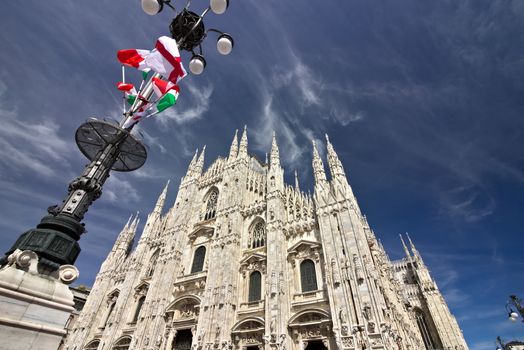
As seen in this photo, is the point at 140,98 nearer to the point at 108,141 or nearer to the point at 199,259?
the point at 108,141

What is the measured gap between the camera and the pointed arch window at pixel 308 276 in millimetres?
18766

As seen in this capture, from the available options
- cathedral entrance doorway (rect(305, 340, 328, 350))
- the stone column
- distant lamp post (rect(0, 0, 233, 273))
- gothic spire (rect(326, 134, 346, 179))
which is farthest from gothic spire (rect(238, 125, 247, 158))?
distant lamp post (rect(0, 0, 233, 273))

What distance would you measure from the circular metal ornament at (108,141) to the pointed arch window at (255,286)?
15.2m

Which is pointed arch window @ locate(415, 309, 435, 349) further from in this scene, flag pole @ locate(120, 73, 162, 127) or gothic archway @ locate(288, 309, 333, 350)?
flag pole @ locate(120, 73, 162, 127)

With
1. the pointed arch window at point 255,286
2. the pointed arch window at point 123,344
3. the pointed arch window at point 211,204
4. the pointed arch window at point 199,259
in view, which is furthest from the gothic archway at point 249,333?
the pointed arch window at point 211,204

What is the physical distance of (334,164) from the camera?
75.5 feet

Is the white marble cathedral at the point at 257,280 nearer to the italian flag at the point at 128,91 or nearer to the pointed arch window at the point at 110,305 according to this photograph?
the pointed arch window at the point at 110,305

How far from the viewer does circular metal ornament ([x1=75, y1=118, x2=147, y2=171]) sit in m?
8.73

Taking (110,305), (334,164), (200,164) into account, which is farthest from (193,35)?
(110,305)

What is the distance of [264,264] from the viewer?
21516mm

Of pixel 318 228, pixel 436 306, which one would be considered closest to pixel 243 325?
pixel 318 228

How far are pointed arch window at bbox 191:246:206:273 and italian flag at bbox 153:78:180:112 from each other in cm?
1968

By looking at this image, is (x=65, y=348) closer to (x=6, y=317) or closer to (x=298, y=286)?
(x=298, y=286)

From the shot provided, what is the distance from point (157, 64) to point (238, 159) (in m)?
22.4
